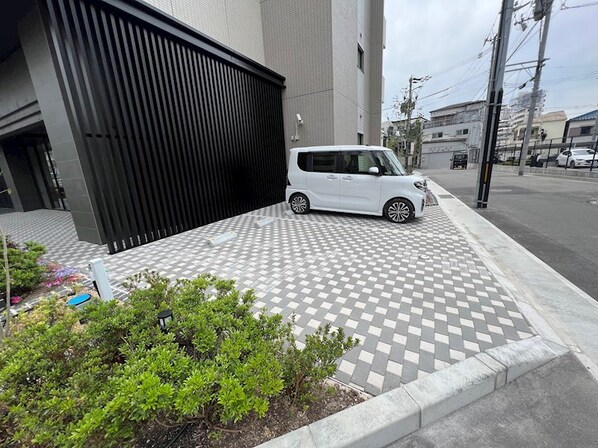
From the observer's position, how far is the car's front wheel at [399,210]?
5621 mm

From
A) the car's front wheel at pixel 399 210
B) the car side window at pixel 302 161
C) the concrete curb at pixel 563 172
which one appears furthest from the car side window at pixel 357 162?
the concrete curb at pixel 563 172

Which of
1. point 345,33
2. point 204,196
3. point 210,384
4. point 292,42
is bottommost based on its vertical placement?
point 210,384

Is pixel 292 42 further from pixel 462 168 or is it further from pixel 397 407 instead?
pixel 462 168

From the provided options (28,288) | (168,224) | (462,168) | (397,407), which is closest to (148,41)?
(168,224)

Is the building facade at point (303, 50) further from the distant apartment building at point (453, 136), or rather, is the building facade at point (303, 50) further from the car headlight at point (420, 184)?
the distant apartment building at point (453, 136)

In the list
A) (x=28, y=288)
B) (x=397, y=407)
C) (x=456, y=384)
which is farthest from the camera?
(x=28, y=288)

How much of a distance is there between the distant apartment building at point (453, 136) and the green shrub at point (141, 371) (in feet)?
131

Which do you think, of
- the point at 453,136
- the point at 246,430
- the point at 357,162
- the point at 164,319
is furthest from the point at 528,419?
the point at 453,136

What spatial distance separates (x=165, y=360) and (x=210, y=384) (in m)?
0.30

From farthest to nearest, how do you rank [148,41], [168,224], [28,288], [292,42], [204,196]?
[292,42] < [204,196] < [168,224] < [148,41] < [28,288]

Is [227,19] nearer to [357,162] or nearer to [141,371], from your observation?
[357,162]

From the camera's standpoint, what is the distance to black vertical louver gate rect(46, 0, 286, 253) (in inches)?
156

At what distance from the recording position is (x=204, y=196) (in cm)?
606

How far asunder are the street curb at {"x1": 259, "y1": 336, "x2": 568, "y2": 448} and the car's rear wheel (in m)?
5.30
